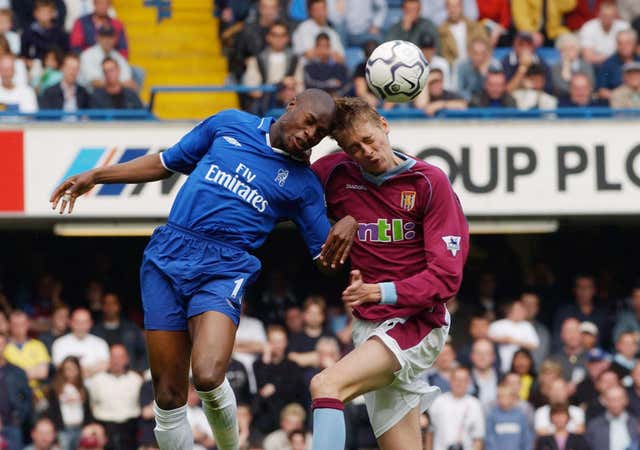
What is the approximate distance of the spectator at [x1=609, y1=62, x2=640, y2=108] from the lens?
626 inches

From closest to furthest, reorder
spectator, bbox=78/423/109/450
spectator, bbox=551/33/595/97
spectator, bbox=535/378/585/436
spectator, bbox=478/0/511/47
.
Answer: spectator, bbox=78/423/109/450, spectator, bbox=535/378/585/436, spectator, bbox=551/33/595/97, spectator, bbox=478/0/511/47

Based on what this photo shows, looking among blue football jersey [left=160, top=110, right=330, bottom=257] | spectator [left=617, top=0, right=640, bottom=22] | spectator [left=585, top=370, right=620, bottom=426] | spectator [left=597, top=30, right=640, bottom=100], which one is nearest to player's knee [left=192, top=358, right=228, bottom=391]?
blue football jersey [left=160, top=110, right=330, bottom=257]

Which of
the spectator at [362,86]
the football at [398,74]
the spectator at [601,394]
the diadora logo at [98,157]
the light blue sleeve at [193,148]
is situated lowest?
the spectator at [601,394]

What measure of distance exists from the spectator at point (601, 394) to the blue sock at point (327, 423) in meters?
6.72

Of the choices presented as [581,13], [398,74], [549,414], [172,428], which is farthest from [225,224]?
[581,13]

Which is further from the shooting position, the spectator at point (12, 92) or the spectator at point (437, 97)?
the spectator at point (437, 97)

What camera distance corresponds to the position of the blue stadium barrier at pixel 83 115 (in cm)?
1487

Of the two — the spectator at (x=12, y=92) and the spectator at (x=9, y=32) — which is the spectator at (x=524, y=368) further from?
the spectator at (x=9, y=32)

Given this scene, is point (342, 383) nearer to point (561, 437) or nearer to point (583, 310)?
point (561, 437)

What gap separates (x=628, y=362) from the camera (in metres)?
14.6

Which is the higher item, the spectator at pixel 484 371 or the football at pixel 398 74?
the football at pixel 398 74

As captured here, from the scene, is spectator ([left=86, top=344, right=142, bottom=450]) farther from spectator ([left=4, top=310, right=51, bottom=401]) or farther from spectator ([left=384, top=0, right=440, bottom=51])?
spectator ([left=384, top=0, right=440, bottom=51])

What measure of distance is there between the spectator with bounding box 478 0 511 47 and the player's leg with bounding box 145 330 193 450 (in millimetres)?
9870

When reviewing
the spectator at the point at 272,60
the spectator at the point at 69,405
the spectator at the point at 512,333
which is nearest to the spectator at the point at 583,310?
the spectator at the point at 512,333
